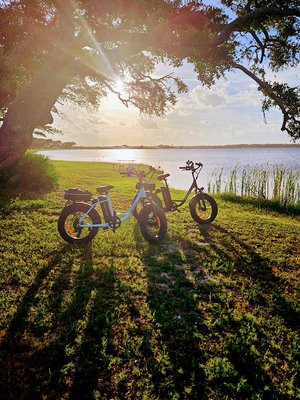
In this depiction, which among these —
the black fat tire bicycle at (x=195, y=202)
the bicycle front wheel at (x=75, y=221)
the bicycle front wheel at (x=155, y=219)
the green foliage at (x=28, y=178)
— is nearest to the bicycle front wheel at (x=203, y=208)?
the black fat tire bicycle at (x=195, y=202)

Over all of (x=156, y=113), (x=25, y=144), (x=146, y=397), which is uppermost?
(x=156, y=113)

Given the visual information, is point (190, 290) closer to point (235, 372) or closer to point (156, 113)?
point (235, 372)

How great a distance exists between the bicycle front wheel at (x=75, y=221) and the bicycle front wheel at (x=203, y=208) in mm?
3247

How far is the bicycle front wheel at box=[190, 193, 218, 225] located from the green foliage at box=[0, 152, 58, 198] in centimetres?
693

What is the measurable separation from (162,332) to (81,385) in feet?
3.78

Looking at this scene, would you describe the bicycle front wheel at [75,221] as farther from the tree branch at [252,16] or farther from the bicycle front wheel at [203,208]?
the tree branch at [252,16]

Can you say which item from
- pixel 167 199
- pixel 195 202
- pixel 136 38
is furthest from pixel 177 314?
pixel 136 38

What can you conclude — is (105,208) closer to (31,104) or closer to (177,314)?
(177,314)

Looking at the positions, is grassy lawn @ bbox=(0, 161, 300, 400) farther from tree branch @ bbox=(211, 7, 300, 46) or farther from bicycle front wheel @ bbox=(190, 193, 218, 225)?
tree branch @ bbox=(211, 7, 300, 46)

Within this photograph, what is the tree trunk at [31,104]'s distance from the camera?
36.3 feet

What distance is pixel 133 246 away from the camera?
6.51 m

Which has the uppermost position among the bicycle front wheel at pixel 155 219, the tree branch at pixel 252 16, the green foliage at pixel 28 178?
the tree branch at pixel 252 16

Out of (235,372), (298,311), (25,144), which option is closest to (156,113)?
(25,144)

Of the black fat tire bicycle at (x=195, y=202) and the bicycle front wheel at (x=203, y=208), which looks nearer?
the black fat tire bicycle at (x=195, y=202)
